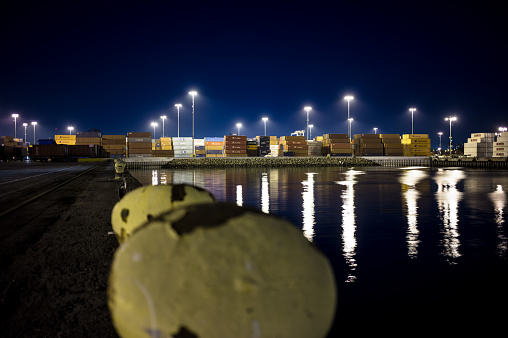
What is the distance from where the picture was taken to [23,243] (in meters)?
7.58

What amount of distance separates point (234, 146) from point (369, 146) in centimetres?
2985

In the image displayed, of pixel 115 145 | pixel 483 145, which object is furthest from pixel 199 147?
pixel 483 145

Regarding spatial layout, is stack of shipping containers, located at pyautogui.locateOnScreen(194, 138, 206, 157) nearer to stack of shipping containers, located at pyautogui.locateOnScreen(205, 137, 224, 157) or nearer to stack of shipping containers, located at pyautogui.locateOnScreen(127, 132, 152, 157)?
stack of shipping containers, located at pyautogui.locateOnScreen(205, 137, 224, 157)

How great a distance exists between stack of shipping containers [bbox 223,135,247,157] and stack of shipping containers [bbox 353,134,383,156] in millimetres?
25711

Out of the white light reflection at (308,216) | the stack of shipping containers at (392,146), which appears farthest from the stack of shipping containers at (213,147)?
the white light reflection at (308,216)

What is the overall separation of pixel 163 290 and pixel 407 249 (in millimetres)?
6648

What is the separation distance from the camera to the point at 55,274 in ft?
18.2

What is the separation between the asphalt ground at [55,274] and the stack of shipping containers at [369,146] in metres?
76.0

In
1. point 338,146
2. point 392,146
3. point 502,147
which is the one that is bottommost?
point 502,147

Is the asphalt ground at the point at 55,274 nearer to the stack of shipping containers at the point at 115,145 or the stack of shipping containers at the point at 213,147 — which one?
the stack of shipping containers at the point at 213,147

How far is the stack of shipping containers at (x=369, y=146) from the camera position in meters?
81.1

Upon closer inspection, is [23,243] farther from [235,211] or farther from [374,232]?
[374,232]

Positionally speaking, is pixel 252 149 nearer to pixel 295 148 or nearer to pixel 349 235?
pixel 295 148

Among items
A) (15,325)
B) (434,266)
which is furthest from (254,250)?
(434,266)
